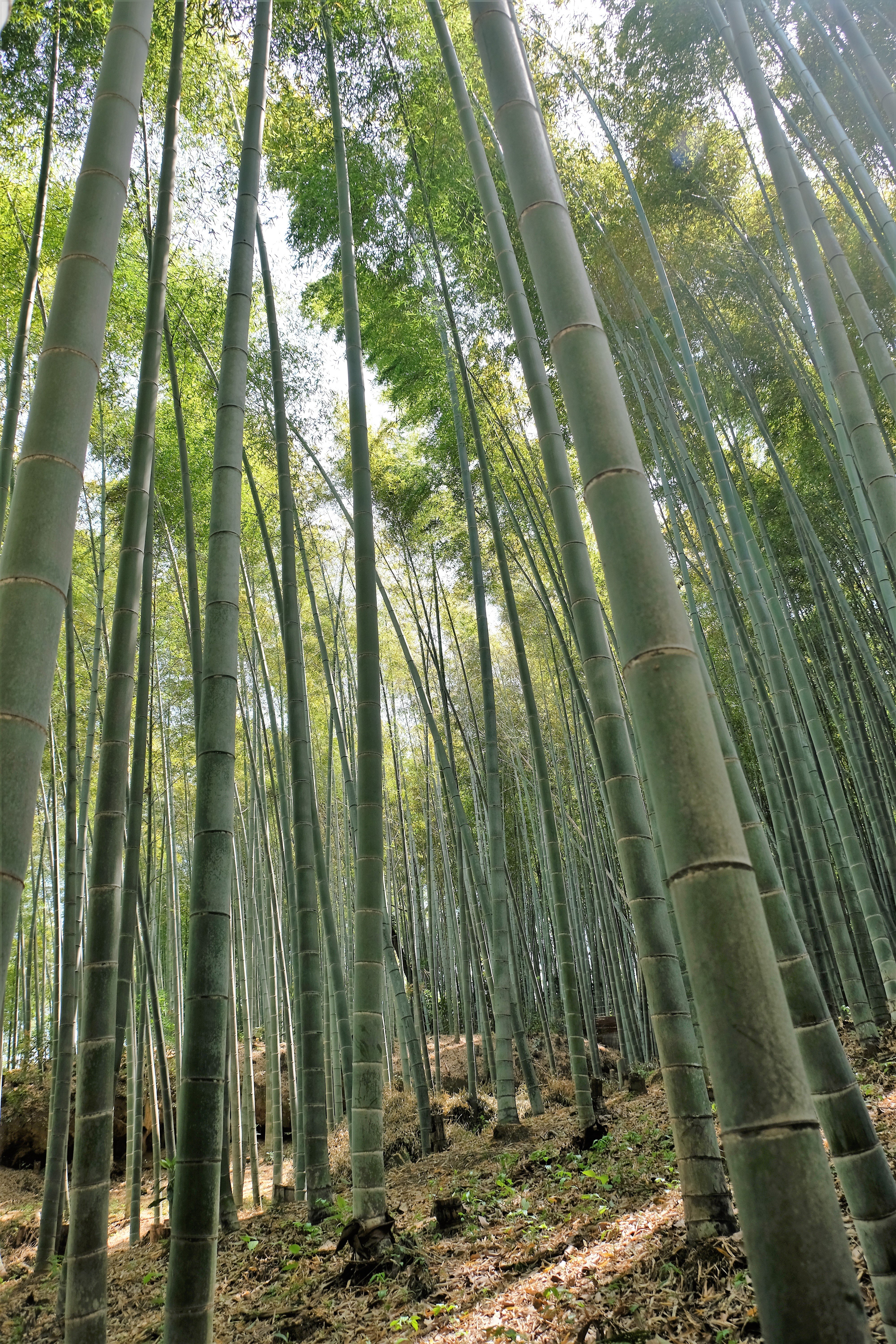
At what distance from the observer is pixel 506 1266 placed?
87.0 inches

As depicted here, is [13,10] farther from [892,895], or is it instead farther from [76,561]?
[892,895]

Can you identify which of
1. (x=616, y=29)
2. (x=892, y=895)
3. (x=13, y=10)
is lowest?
(x=892, y=895)

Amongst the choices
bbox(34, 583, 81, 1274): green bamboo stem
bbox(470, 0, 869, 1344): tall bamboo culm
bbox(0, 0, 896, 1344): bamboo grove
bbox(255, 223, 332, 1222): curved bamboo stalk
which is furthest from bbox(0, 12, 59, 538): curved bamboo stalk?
bbox(470, 0, 869, 1344): tall bamboo culm

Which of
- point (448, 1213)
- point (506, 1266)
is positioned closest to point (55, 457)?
point (506, 1266)

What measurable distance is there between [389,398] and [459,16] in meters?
2.13

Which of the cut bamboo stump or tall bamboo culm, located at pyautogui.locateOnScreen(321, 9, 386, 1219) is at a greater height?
tall bamboo culm, located at pyautogui.locateOnScreen(321, 9, 386, 1219)

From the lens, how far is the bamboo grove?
91cm

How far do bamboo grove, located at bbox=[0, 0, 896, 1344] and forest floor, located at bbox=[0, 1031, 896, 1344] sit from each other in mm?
167

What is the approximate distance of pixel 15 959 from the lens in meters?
7.93

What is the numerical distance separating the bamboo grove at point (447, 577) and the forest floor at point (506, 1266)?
0.17 m

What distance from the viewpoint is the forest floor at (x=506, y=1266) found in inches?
65.1

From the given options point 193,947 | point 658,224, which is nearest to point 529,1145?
point 193,947

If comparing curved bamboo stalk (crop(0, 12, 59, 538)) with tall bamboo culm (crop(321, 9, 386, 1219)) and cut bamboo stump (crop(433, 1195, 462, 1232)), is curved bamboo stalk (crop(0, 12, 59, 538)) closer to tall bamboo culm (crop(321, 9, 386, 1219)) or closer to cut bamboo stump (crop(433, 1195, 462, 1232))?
tall bamboo culm (crop(321, 9, 386, 1219))

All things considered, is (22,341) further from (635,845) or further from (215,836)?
(635,845)
